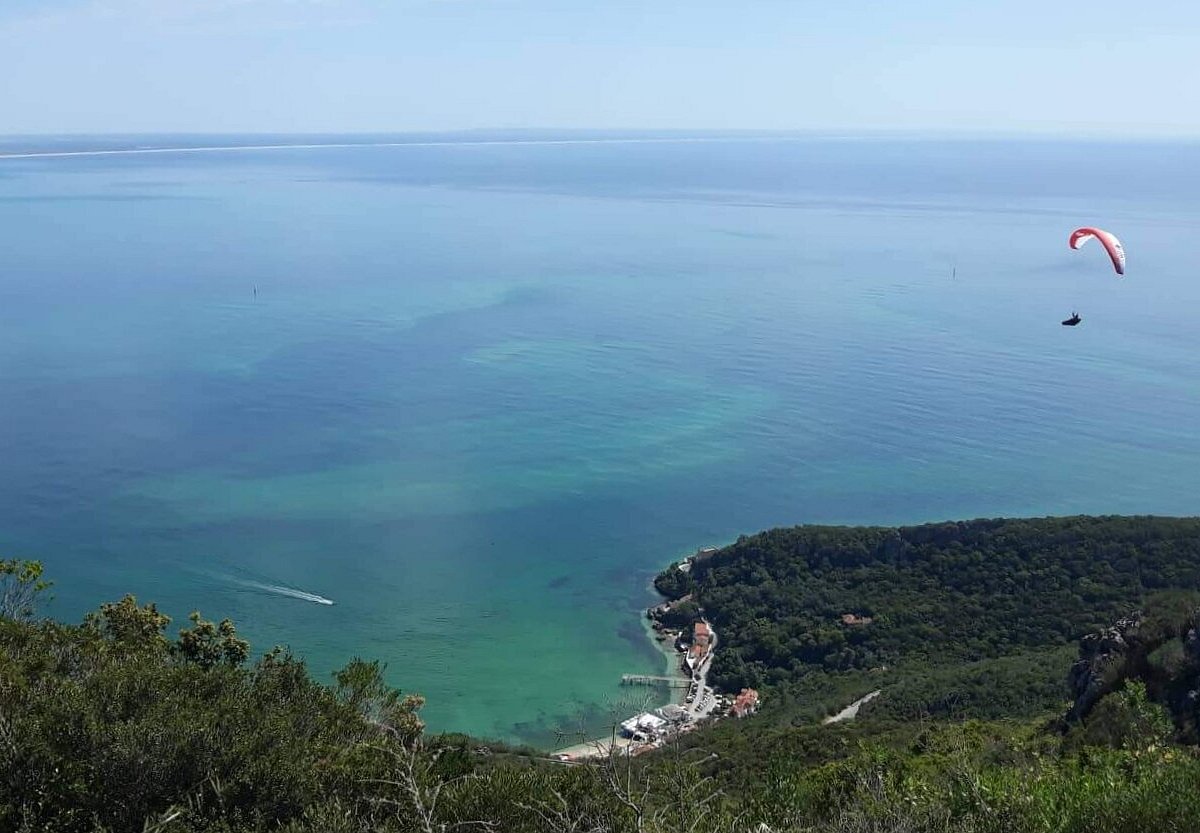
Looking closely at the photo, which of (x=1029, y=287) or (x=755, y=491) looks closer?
(x=755, y=491)

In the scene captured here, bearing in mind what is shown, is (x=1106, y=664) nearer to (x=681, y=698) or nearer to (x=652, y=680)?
(x=681, y=698)

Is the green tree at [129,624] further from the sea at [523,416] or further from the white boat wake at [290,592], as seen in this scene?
the white boat wake at [290,592]

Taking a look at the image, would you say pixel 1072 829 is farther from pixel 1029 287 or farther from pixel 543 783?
pixel 1029 287

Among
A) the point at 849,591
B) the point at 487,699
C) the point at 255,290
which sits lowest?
the point at 487,699

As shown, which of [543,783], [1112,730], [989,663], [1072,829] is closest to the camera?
[1072,829]

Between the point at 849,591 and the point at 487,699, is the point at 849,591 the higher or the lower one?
the higher one

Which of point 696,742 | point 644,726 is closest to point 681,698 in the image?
point 644,726

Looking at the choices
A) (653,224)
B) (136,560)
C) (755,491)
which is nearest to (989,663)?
(755,491)
